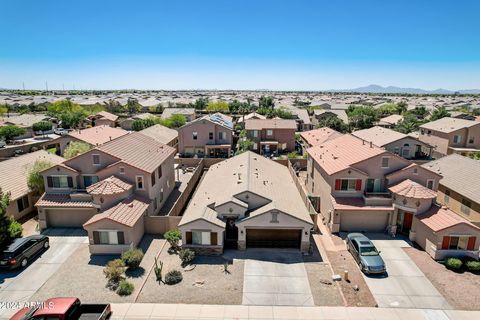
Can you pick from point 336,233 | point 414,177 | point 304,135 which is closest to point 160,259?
point 336,233

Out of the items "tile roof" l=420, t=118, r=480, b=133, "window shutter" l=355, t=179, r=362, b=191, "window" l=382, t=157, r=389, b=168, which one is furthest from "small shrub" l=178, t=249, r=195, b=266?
"tile roof" l=420, t=118, r=480, b=133

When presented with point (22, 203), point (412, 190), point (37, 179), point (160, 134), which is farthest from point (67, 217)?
point (412, 190)

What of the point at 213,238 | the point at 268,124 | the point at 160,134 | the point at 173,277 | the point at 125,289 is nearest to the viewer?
the point at 125,289

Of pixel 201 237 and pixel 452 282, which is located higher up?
pixel 201 237

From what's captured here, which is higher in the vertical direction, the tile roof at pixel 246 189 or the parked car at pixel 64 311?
the tile roof at pixel 246 189

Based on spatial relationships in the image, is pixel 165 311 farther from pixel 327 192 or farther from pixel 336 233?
pixel 327 192

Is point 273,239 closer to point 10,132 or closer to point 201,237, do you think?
point 201,237

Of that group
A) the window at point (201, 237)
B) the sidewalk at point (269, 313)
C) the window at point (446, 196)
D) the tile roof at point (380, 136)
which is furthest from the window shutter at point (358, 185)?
the tile roof at point (380, 136)

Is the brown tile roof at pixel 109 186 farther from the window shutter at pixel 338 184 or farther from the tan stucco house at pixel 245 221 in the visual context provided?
the window shutter at pixel 338 184
